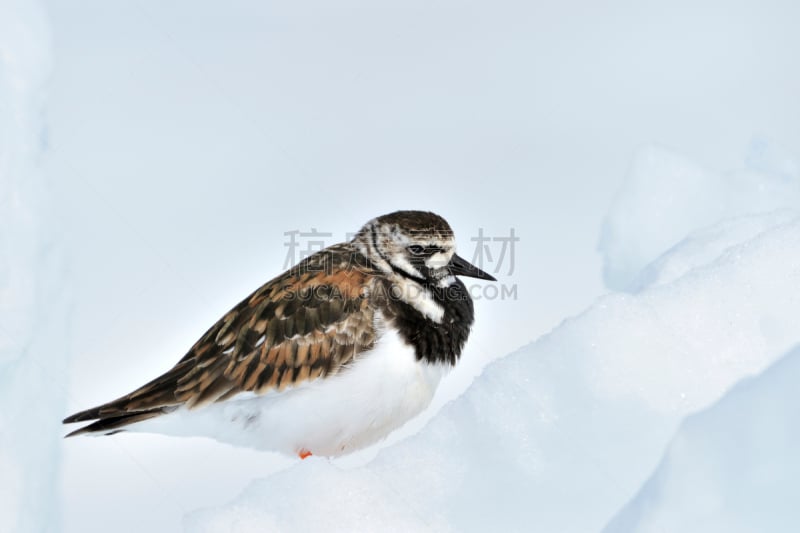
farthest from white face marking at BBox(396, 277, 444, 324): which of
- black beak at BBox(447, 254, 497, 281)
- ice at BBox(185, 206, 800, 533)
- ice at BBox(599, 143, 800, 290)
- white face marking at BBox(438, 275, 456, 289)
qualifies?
ice at BBox(599, 143, 800, 290)

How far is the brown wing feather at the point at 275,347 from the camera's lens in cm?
422

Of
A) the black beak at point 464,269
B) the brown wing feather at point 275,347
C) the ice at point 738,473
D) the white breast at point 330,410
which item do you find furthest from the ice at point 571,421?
the black beak at point 464,269

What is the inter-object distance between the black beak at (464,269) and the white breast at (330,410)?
63cm

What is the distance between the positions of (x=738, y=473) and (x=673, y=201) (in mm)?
3730

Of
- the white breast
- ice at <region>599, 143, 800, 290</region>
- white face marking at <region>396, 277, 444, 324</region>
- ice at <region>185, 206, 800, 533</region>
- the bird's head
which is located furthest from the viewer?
ice at <region>599, 143, 800, 290</region>

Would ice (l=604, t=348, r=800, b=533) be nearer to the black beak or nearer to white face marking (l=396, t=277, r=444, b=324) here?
white face marking (l=396, t=277, r=444, b=324)

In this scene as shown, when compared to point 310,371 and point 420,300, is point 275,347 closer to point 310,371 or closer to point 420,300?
point 310,371

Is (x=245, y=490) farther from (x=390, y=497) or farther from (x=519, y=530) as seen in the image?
(x=519, y=530)

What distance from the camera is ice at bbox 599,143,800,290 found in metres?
5.86

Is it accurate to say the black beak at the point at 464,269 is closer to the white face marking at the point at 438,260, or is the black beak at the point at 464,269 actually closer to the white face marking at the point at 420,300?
the white face marking at the point at 438,260

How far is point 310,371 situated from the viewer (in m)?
4.21

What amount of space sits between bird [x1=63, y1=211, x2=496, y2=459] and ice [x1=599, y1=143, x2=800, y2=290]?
188cm

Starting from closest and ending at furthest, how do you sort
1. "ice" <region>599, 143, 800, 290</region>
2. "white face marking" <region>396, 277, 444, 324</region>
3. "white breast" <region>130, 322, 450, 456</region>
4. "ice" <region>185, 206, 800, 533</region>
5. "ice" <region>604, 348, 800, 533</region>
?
"ice" <region>604, 348, 800, 533</region> → "ice" <region>185, 206, 800, 533</region> → "white breast" <region>130, 322, 450, 456</region> → "white face marking" <region>396, 277, 444, 324</region> → "ice" <region>599, 143, 800, 290</region>

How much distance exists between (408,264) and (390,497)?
1.60 metres
